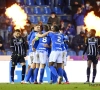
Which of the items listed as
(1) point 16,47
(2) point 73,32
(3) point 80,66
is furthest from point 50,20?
(1) point 16,47

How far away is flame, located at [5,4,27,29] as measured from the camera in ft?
77.2

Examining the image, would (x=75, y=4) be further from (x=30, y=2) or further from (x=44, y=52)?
(x=44, y=52)

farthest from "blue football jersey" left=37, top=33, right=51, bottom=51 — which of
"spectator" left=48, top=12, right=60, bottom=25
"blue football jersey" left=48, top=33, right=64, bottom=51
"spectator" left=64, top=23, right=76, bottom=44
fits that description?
"spectator" left=64, top=23, right=76, bottom=44

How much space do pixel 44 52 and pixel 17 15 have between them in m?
8.00

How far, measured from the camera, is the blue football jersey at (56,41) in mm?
16109

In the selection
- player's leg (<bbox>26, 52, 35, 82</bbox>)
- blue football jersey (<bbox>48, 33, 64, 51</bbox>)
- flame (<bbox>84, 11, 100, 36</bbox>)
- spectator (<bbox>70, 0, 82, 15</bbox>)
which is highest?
spectator (<bbox>70, 0, 82, 15</bbox>)

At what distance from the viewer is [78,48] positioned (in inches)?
864

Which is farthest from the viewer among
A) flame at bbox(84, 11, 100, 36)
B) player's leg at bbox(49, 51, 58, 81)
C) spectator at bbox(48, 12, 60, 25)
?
flame at bbox(84, 11, 100, 36)

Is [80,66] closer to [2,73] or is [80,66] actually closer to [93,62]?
[93,62]

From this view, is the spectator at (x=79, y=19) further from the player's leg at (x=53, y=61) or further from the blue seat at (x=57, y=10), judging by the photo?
A: the player's leg at (x=53, y=61)

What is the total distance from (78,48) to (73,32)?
4.12ft

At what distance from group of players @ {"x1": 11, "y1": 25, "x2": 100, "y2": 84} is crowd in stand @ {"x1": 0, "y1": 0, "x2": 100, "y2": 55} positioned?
124 inches

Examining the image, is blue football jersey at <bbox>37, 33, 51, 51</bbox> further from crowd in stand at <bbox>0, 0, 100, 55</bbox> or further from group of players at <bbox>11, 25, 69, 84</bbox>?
crowd in stand at <bbox>0, 0, 100, 55</bbox>

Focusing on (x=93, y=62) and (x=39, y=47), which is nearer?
(x=39, y=47)
